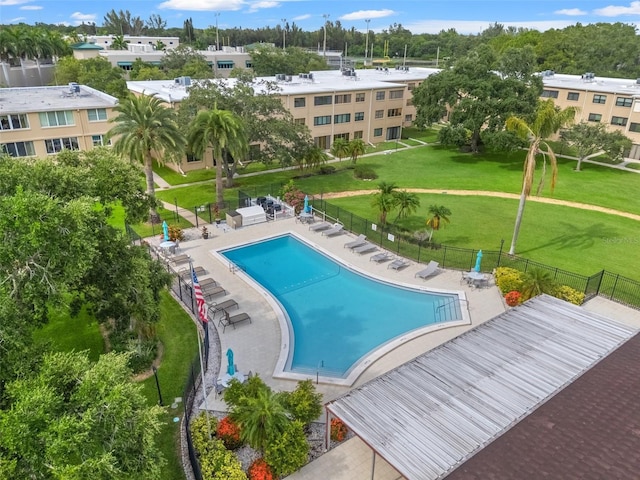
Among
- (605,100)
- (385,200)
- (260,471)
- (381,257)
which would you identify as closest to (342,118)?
(385,200)

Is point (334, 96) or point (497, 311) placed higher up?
point (334, 96)

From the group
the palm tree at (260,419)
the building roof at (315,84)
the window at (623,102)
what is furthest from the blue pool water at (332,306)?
the window at (623,102)

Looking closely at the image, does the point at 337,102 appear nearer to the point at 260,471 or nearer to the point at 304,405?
the point at 304,405

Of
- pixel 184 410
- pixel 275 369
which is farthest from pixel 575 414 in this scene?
pixel 184 410

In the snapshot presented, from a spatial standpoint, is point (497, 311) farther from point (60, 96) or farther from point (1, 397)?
point (60, 96)

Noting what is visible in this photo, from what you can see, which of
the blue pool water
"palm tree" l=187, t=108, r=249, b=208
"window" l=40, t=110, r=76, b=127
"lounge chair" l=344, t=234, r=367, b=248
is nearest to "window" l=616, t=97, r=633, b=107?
"lounge chair" l=344, t=234, r=367, b=248

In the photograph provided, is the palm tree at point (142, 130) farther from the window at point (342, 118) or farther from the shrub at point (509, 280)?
the window at point (342, 118)
